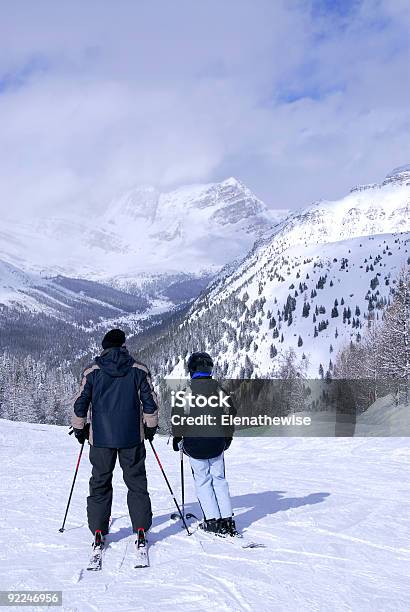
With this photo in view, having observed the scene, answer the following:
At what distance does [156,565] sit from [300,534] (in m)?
2.49

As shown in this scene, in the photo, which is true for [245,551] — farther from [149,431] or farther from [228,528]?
[149,431]

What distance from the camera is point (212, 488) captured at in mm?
8156

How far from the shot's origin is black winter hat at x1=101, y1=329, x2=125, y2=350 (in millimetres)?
7320

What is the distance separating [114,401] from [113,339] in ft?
2.82

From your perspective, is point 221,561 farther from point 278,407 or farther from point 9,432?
point 278,407

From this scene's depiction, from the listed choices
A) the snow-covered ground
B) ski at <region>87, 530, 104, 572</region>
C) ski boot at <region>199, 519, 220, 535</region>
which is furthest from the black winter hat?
ski boot at <region>199, 519, 220, 535</region>

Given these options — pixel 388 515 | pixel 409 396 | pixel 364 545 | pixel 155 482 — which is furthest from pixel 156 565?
pixel 409 396

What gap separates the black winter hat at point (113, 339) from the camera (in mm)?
7320

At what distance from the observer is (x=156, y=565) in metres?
6.60

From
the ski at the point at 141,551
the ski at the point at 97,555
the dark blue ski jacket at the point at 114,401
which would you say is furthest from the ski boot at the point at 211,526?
the dark blue ski jacket at the point at 114,401

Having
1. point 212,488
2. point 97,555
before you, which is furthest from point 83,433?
point 212,488

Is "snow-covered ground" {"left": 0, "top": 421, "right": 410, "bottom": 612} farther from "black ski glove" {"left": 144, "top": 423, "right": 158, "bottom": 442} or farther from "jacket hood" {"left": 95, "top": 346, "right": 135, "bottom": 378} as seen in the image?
"jacket hood" {"left": 95, "top": 346, "right": 135, "bottom": 378}

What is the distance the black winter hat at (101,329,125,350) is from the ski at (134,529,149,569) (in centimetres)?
254

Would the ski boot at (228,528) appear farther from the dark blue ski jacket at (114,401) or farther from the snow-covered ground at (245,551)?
the dark blue ski jacket at (114,401)
